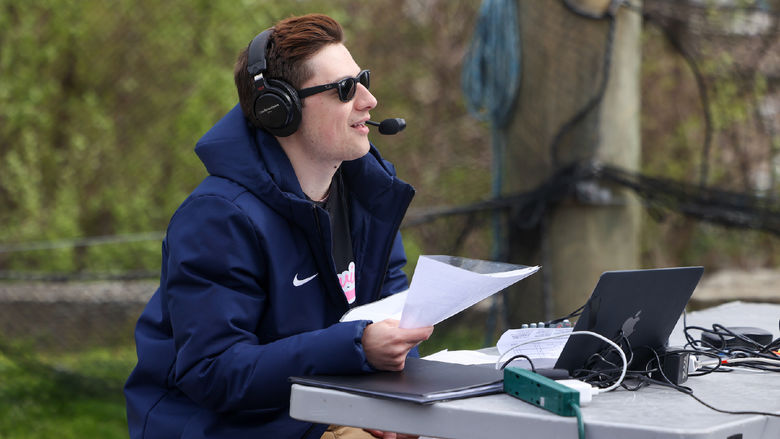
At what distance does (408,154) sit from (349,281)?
2.87 m

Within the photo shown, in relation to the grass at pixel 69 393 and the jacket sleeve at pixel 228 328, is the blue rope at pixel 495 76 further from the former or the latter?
the jacket sleeve at pixel 228 328

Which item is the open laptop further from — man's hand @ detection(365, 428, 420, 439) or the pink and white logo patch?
the pink and white logo patch

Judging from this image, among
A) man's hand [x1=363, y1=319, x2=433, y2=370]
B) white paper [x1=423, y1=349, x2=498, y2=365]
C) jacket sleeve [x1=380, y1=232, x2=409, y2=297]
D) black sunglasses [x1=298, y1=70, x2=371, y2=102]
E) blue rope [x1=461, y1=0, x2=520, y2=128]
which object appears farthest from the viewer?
blue rope [x1=461, y1=0, x2=520, y2=128]

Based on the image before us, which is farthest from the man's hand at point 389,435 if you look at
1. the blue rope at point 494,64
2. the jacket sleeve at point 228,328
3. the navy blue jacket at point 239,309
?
the blue rope at point 494,64

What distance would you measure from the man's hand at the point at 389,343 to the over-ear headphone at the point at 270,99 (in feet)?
1.83

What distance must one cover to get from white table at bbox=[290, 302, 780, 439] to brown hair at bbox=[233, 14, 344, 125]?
0.79m

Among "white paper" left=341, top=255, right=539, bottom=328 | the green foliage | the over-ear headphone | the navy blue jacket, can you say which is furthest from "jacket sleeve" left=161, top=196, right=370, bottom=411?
the green foliage

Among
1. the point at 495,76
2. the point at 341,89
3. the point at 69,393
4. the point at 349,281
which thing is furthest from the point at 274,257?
the point at 69,393

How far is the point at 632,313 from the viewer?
1.77 meters

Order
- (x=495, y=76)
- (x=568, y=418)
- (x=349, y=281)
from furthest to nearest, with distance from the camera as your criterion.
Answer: (x=495, y=76) < (x=349, y=281) < (x=568, y=418)

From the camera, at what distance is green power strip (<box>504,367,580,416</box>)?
148 centimetres

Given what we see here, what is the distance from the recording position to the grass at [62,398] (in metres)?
4.31

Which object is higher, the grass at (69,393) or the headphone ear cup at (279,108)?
the headphone ear cup at (279,108)

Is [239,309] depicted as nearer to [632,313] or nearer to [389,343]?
[389,343]
